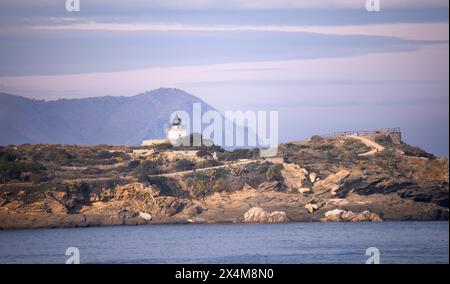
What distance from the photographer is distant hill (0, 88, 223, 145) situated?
100250mm

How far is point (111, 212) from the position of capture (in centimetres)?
6303

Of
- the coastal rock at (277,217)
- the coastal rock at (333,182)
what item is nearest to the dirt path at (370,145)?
the coastal rock at (333,182)

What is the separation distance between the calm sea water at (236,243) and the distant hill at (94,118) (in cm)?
4028

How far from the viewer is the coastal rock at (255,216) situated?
207 feet

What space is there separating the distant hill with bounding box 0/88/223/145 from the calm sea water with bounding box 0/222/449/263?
40278 mm

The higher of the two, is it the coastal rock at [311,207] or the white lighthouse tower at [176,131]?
the white lighthouse tower at [176,131]

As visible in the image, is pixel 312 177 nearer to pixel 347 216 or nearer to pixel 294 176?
pixel 294 176

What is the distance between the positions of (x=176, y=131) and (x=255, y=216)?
15890 mm

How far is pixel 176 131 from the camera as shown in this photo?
77.4m

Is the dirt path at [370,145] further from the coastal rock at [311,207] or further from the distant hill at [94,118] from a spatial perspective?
the distant hill at [94,118]
